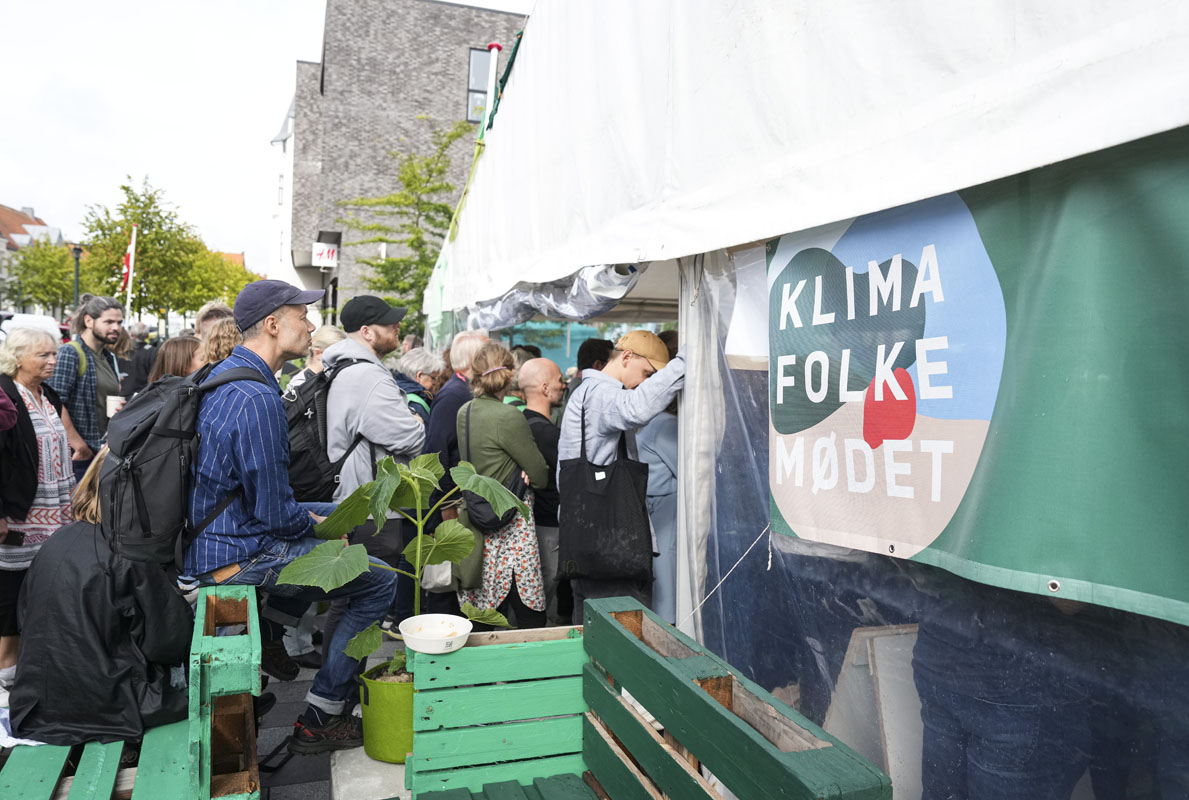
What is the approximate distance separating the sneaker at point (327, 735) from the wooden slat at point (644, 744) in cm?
146

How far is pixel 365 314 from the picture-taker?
437 centimetres

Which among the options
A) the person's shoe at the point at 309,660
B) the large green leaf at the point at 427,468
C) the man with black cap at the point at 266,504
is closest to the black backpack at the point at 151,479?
the man with black cap at the point at 266,504

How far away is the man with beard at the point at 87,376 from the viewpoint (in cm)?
580

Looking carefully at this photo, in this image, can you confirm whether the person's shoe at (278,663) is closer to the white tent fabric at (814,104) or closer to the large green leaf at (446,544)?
the large green leaf at (446,544)

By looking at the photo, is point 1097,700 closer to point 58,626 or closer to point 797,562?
point 797,562

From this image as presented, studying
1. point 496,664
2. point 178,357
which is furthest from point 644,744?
point 178,357

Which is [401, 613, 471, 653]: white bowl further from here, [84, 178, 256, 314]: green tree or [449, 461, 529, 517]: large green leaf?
[84, 178, 256, 314]: green tree

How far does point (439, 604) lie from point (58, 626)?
2066 mm

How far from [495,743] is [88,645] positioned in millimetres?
1522

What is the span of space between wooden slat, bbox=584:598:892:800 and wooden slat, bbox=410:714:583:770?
0.29 m

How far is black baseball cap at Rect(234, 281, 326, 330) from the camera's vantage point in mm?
3133

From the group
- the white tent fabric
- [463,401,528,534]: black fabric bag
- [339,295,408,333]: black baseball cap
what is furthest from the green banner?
[339,295,408,333]: black baseball cap

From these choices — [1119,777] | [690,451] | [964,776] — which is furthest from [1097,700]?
[690,451]

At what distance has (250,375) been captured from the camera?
2.92m
